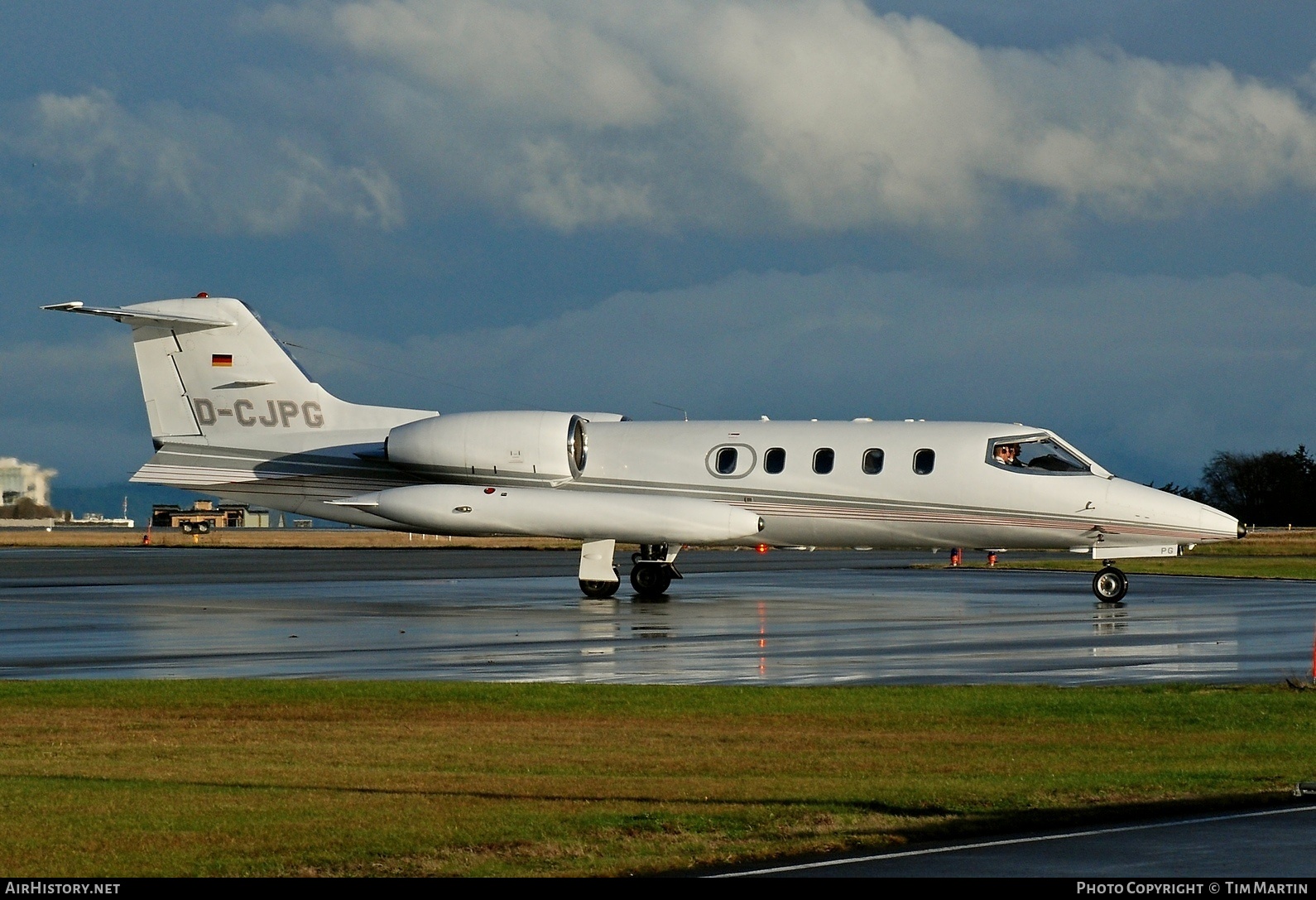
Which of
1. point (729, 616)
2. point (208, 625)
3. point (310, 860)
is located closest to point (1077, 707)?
point (310, 860)

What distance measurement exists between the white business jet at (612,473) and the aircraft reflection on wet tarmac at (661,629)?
140 cm

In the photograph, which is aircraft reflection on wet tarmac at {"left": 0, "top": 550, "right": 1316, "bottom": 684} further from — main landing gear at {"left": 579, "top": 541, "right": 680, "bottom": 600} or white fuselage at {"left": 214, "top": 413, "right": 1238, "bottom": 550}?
white fuselage at {"left": 214, "top": 413, "right": 1238, "bottom": 550}

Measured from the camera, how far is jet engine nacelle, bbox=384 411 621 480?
33656 mm

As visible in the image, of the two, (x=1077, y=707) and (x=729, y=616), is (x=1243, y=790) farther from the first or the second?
(x=729, y=616)

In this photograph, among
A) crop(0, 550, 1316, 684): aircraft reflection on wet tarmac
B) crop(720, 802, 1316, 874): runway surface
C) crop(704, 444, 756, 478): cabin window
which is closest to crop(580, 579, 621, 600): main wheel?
crop(0, 550, 1316, 684): aircraft reflection on wet tarmac

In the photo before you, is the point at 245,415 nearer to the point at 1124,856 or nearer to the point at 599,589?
the point at 599,589

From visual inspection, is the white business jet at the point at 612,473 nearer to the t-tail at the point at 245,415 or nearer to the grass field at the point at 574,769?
the t-tail at the point at 245,415

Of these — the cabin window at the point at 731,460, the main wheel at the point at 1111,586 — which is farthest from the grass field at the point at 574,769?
the cabin window at the point at 731,460

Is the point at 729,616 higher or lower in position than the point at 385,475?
lower

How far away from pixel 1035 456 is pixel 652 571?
7.93 metres

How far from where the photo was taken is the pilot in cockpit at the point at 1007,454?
32281mm

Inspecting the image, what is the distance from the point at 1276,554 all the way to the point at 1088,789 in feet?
167
